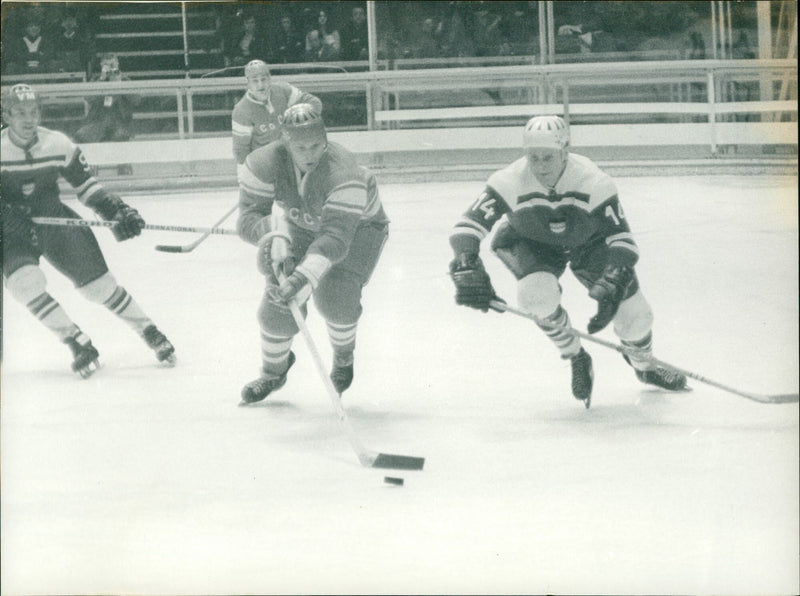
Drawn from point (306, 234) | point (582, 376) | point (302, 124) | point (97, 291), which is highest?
point (302, 124)

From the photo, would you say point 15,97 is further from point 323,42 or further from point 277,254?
point 323,42

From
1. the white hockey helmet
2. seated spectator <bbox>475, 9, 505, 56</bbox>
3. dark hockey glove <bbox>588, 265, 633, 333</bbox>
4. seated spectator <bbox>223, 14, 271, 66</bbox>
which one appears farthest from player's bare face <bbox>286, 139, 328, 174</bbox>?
seated spectator <bbox>475, 9, 505, 56</bbox>

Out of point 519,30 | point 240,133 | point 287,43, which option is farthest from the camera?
point 519,30

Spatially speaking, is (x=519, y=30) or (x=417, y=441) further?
(x=519, y=30)

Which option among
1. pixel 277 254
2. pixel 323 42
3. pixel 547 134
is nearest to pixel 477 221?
pixel 547 134

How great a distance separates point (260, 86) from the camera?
2818 mm

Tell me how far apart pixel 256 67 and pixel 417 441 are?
0.96m

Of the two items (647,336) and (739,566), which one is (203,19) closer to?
(647,336)

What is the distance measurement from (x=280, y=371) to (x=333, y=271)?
26 centimetres

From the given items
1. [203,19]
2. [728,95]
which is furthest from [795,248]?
[203,19]

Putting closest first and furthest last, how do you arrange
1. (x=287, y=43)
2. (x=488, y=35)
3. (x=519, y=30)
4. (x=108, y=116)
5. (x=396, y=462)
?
1. (x=396, y=462)
2. (x=287, y=43)
3. (x=108, y=116)
4. (x=519, y=30)
5. (x=488, y=35)

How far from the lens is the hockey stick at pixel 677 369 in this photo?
2.61 m

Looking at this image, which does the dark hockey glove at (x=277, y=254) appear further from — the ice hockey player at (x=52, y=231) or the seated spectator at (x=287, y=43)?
the seated spectator at (x=287, y=43)

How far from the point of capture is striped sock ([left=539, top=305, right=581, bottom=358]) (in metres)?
2.79
